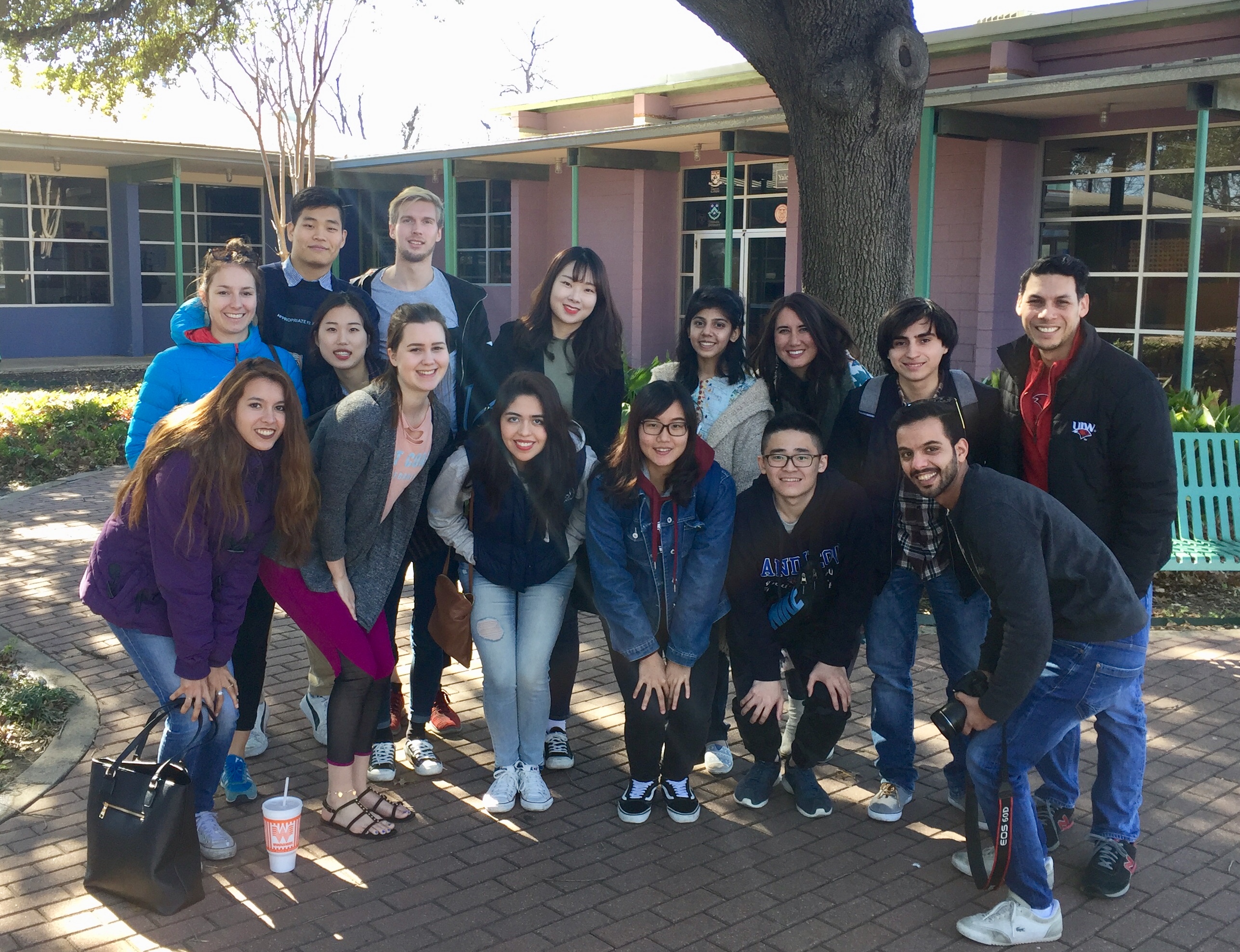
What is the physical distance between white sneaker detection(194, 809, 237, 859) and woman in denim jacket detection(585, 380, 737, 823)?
4.52 ft

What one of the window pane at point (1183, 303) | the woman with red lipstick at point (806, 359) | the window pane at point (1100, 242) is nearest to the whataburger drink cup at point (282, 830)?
the woman with red lipstick at point (806, 359)

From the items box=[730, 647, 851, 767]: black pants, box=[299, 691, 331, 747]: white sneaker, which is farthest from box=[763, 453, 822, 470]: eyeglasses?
box=[299, 691, 331, 747]: white sneaker

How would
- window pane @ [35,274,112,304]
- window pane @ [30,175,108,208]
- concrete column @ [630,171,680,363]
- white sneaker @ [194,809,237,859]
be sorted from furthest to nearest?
1. window pane @ [35,274,112,304]
2. window pane @ [30,175,108,208]
3. concrete column @ [630,171,680,363]
4. white sneaker @ [194,809,237,859]

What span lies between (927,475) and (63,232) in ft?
71.9

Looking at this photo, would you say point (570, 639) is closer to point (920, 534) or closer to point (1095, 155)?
point (920, 534)

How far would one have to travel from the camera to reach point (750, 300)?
56.2 feet

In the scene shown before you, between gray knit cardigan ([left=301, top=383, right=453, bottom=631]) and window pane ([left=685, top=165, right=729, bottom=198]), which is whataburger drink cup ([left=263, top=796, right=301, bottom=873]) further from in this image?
window pane ([left=685, top=165, right=729, bottom=198])

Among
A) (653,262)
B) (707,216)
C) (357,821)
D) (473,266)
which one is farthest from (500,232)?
(357,821)

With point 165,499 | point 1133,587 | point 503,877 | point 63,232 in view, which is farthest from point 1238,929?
point 63,232

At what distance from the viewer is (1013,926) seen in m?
3.43

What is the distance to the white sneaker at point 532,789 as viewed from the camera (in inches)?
171

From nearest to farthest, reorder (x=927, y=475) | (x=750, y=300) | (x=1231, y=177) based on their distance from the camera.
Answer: (x=927, y=475)
(x=1231, y=177)
(x=750, y=300)

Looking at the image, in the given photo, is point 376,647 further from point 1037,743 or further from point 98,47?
point 98,47

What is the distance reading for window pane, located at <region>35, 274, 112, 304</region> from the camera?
2158 cm
